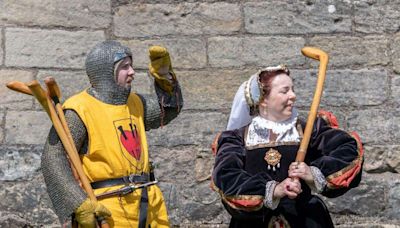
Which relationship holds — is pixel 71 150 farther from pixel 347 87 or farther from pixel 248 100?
pixel 347 87

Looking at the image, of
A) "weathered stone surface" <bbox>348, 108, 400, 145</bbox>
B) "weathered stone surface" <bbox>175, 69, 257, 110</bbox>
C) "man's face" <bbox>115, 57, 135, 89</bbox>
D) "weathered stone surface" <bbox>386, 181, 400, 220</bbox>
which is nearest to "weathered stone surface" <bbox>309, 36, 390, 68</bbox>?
"weathered stone surface" <bbox>348, 108, 400, 145</bbox>

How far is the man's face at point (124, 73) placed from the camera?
4.74m

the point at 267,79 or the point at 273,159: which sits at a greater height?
the point at 267,79

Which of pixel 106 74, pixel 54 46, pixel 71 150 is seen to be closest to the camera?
pixel 71 150

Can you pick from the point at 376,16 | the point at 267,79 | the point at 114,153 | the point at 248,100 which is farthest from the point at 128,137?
the point at 376,16

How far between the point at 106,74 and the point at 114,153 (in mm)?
395

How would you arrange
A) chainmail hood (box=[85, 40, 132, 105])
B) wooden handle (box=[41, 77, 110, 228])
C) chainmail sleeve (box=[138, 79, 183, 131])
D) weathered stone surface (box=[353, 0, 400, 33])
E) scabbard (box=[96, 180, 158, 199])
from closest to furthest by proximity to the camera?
wooden handle (box=[41, 77, 110, 228]), scabbard (box=[96, 180, 158, 199]), chainmail hood (box=[85, 40, 132, 105]), chainmail sleeve (box=[138, 79, 183, 131]), weathered stone surface (box=[353, 0, 400, 33])

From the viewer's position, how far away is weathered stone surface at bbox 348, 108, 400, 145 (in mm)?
6348

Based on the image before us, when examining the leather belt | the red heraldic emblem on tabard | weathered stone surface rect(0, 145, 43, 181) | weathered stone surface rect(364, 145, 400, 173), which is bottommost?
weathered stone surface rect(364, 145, 400, 173)

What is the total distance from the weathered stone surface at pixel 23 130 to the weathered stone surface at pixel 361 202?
1889 mm

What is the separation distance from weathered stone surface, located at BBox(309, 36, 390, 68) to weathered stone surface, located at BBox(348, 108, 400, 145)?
32cm

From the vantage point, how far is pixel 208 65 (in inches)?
251

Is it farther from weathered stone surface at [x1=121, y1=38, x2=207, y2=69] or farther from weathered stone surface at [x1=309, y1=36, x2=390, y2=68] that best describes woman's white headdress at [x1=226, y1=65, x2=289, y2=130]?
weathered stone surface at [x1=309, y1=36, x2=390, y2=68]

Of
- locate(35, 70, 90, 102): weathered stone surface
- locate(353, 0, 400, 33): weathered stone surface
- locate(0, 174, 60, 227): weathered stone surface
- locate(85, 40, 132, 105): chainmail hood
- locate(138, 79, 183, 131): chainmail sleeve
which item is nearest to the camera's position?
locate(85, 40, 132, 105): chainmail hood
